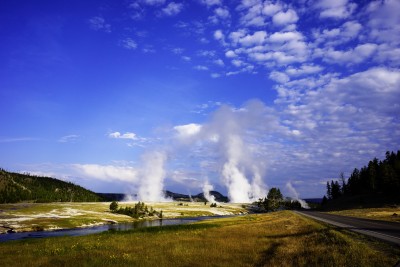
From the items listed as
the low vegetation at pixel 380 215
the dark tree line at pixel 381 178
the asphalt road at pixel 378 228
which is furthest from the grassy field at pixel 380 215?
the dark tree line at pixel 381 178

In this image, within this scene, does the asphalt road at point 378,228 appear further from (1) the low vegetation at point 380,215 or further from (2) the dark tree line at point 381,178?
(2) the dark tree line at point 381,178

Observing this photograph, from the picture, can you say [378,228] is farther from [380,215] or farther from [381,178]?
[381,178]

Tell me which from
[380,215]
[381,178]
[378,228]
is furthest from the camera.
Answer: [381,178]

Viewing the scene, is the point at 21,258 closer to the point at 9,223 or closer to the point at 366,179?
the point at 9,223

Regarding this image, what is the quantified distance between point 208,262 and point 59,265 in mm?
12879

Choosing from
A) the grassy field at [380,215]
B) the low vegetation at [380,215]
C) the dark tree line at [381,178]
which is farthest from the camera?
the dark tree line at [381,178]

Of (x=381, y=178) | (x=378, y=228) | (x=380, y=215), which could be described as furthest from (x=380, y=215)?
(x=381, y=178)

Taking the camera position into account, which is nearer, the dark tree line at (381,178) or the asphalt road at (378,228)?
the asphalt road at (378,228)

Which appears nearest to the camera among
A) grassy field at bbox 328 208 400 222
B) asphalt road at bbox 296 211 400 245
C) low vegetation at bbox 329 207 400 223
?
asphalt road at bbox 296 211 400 245

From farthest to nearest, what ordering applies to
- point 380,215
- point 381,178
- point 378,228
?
point 381,178, point 380,215, point 378,228

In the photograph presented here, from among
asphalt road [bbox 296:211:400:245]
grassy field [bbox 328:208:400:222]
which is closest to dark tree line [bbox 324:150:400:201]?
grassy field [bbox 328:208:400:222]

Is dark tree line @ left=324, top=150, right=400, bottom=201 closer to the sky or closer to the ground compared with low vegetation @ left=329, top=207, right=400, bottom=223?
closer to the sky

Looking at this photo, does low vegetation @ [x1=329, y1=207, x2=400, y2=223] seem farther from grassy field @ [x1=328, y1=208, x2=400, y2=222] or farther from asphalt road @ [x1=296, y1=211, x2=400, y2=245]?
asphalt road @ [x1=296, y1=211, x2=400, y2=245]

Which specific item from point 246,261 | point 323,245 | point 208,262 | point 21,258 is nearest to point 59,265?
point 21,258
